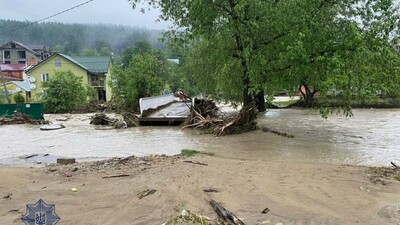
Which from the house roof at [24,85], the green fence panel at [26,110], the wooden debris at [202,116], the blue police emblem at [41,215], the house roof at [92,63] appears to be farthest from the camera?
the house roof at [92,63]

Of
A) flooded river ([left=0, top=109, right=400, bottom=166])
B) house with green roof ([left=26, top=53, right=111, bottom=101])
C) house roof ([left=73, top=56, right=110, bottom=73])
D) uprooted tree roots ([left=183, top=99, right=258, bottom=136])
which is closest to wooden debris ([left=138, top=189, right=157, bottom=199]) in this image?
flooded river ([left=0, top=109, right=400, bottom=166])

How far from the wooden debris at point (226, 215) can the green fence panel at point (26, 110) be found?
22.2m

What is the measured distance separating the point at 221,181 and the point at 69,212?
2.69 meters

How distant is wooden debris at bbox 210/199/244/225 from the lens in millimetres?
4115

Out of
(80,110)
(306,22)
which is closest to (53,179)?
(306,22)

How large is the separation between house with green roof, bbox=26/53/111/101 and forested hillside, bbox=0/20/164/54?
47769mm

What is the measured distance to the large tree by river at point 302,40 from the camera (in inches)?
484

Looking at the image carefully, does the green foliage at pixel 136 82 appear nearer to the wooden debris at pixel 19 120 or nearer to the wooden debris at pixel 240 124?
the wooden debris at pixel 19 120

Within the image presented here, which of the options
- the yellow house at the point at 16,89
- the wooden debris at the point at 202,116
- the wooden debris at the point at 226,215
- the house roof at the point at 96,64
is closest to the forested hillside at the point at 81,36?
the house roof at the point at 96,64

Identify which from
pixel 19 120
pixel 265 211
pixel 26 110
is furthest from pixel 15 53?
pixel 265 211

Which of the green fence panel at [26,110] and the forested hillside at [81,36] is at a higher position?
the forested hillside at [81,36]

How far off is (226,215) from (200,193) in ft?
4.43

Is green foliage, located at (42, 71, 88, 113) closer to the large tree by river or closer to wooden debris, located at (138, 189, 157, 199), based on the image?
the large tree by river

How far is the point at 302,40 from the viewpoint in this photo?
515 inches
